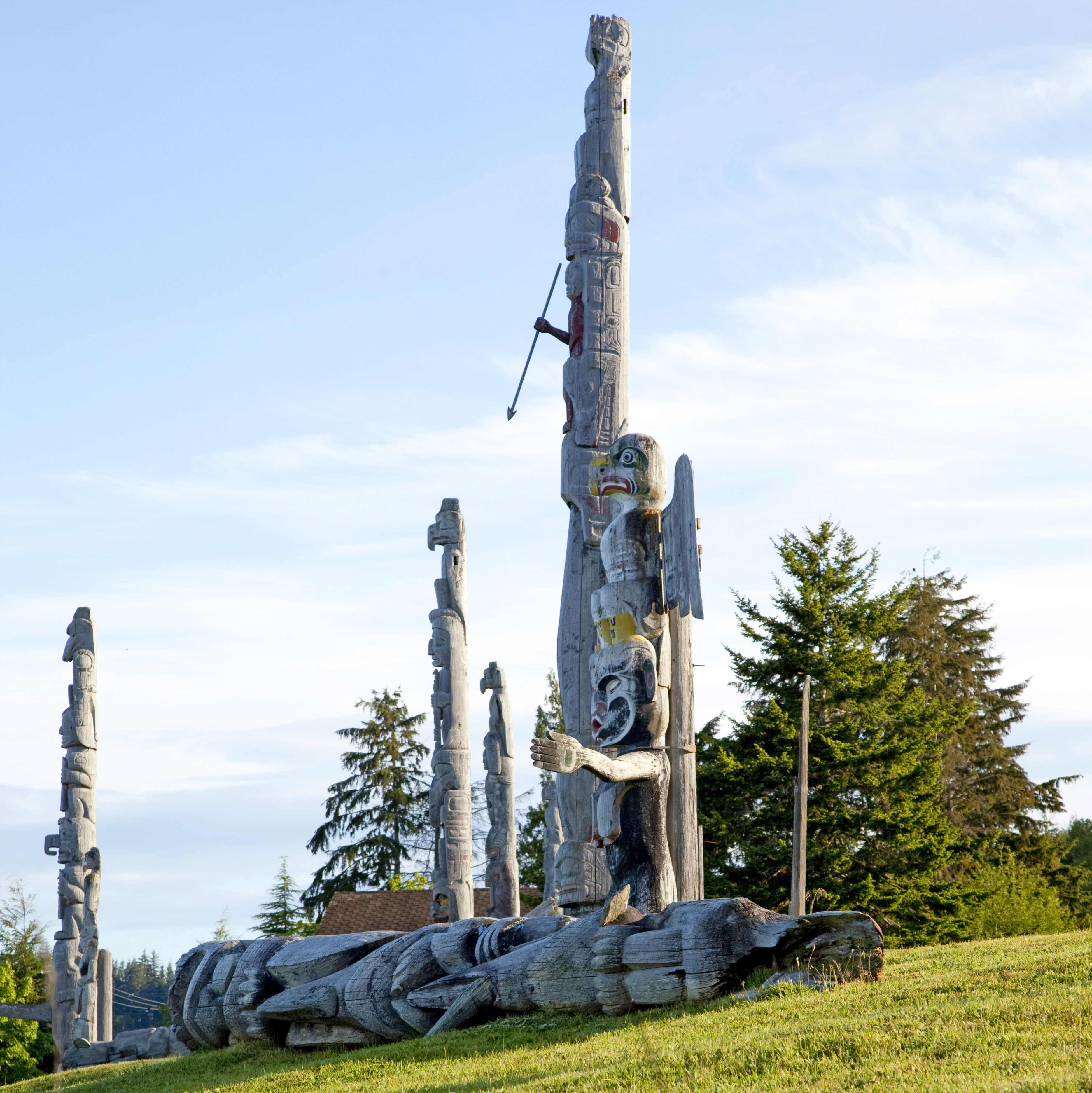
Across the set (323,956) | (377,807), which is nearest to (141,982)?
(377,807)

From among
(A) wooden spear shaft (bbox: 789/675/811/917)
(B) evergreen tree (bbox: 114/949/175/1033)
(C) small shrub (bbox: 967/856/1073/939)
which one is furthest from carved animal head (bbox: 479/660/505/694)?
(B) evergreen tree (bbox: 114/949/175/1033)

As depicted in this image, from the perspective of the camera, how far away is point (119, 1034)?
56.4 ft

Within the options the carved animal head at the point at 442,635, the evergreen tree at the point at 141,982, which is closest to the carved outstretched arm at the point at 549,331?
the carved animal head at the point at 442,635

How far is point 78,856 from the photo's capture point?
19.6 meters

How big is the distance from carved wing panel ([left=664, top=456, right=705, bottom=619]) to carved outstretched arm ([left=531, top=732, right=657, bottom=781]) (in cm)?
118

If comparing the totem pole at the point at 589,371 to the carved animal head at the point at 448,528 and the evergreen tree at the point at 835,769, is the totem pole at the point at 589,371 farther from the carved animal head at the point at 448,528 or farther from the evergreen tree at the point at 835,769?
the evergreen tree at the point at 835,769

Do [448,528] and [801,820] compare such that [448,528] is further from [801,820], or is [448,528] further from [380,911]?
[380,911]

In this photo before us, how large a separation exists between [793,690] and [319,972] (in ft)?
54.0

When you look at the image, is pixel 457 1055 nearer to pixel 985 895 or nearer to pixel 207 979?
pixel 207 979

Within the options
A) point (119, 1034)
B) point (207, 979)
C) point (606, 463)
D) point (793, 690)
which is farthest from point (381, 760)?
point (606, 463)

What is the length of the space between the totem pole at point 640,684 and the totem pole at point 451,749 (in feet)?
30.3

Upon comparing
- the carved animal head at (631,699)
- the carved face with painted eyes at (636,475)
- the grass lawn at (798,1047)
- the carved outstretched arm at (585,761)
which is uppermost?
the carved face with painted eyes at (636,475)

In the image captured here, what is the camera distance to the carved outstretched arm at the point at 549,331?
1308 cm

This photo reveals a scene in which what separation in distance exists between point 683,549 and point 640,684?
1101 mm
